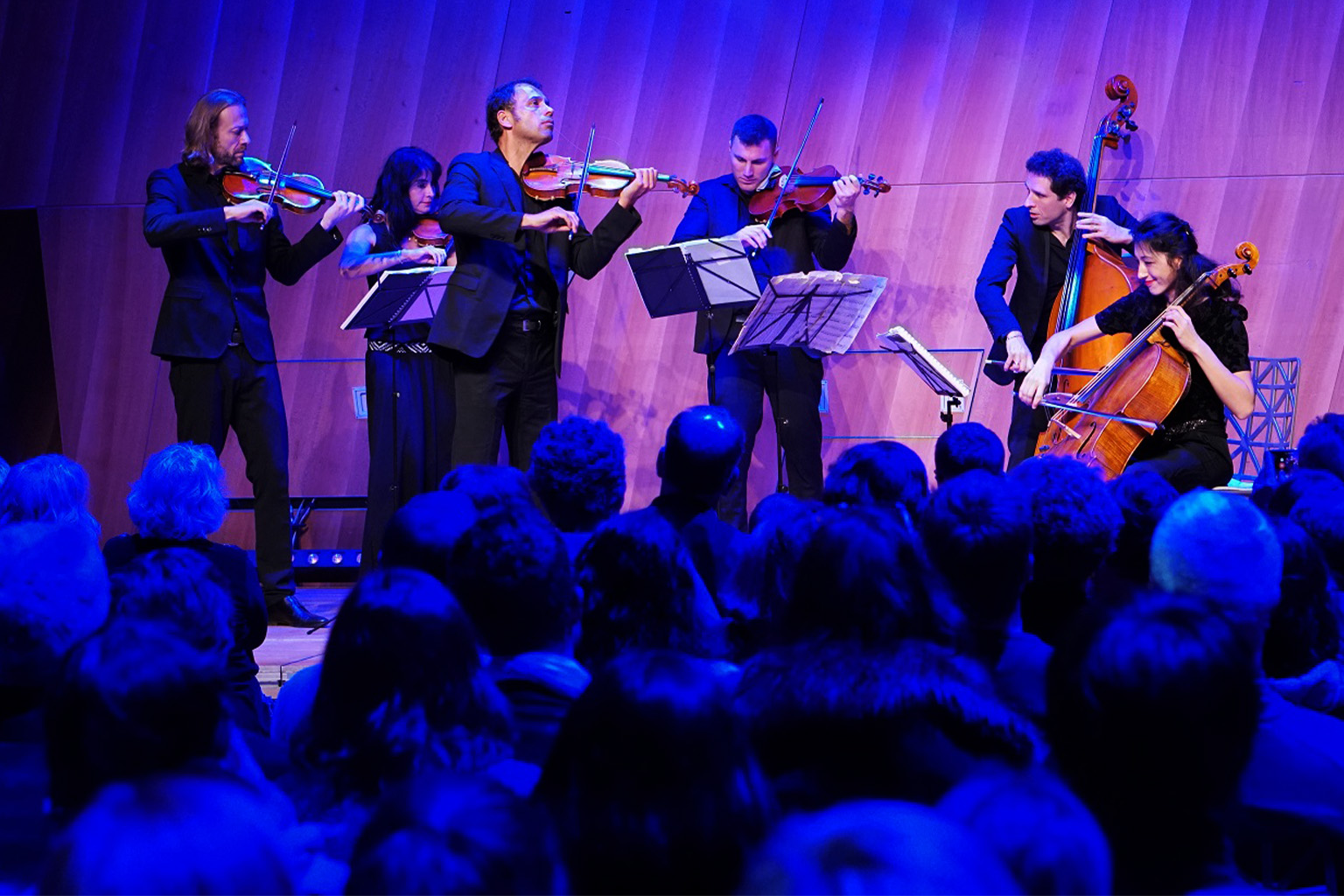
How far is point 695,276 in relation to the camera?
188 inches

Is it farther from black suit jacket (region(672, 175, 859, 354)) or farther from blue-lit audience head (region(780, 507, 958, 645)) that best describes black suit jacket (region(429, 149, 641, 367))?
blue-lit audience head (region(780, 507, 958, 645))

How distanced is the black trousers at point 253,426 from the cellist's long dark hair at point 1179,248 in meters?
3.04

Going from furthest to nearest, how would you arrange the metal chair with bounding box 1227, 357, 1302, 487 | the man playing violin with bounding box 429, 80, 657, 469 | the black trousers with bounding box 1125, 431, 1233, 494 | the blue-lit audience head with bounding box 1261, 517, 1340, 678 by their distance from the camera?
the metal chair with bounding box 1227, 357, 1302, 487, the man playing violin with bounding box 429, 80, 657, 469, the black trousers with bounding box 1125, 431, 1233, 494, the blue-lit audience head with bounding box 1261, 517, 1340, 678

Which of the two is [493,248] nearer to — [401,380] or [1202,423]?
[401,380]

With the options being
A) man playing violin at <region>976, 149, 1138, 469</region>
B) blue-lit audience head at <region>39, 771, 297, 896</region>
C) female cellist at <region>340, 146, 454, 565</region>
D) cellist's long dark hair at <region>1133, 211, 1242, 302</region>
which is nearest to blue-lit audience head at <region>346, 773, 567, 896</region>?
blue-lit audience head at <region>39, 771, 297, 896</region>

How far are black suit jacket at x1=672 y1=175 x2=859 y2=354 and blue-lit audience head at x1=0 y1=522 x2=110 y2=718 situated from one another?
11.6 feet

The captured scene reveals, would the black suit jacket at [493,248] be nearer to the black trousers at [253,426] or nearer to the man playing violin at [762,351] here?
the man playing violin at [762,351]

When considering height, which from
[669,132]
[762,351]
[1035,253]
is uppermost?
[669,132]

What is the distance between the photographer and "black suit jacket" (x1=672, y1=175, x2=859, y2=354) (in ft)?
17.3

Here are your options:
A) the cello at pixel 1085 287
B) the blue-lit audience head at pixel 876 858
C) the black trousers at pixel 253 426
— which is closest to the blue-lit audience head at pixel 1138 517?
the blue-lit audience head at pixel 876 858

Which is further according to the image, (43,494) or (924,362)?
(924,362)

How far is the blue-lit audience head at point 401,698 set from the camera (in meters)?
1.42

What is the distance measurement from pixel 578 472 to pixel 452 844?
72.8 inches

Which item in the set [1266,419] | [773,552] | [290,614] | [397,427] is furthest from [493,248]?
[1266,419]
